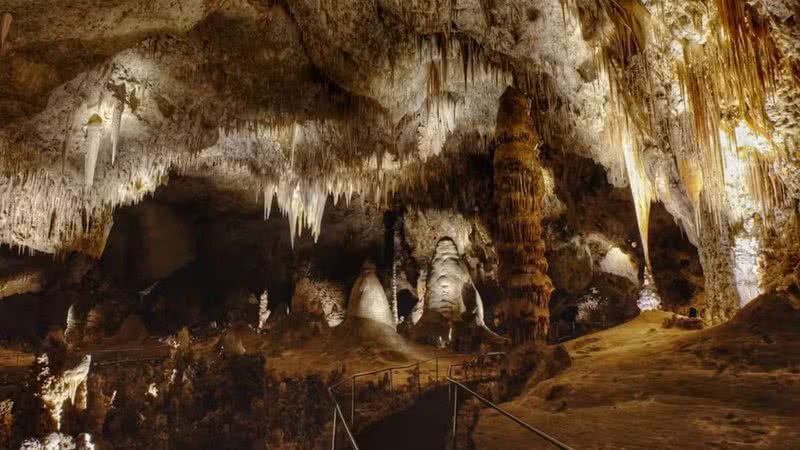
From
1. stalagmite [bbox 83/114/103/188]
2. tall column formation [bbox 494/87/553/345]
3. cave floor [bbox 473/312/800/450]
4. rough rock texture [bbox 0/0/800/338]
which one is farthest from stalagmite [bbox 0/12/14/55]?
tall column formation [bbox 494/87/553/345]

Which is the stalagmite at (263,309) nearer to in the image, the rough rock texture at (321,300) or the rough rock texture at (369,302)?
the rough rock texture at (321,300)

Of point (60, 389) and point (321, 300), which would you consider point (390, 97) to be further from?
point (321, 300)

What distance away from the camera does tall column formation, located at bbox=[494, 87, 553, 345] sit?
9.66 metres

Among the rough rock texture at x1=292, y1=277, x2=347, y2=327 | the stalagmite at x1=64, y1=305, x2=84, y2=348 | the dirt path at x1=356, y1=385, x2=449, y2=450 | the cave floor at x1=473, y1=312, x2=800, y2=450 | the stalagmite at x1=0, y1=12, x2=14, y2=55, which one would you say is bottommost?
the dirt path at x1=356, y1=385, x2=449, y2=450

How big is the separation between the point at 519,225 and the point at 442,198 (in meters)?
7.47

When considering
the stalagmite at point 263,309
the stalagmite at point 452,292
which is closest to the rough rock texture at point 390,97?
the stalagmite at point 452,292

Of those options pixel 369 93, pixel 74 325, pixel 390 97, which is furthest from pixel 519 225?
pixel 74 325

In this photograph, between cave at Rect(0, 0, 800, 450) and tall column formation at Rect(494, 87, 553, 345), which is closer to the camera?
cave at Rect(0, 0, 800, 450)

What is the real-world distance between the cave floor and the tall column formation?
129 inches

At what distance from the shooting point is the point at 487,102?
11.6 meters

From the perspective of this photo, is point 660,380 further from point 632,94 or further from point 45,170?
point 45,170

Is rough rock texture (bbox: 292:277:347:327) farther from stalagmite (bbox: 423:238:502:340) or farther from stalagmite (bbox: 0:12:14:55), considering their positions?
stalagmite (bbox: 0:12:14:55)

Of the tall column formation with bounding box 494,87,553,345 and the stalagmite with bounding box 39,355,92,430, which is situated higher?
the tall column formation with bounding box 494,87,553,345

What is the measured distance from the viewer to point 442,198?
1741 cm
